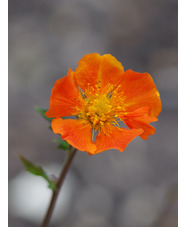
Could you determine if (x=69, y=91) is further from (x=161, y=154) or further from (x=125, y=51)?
(x=125, y=51)

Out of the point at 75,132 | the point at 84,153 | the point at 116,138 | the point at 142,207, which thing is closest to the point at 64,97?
the point at 75,132

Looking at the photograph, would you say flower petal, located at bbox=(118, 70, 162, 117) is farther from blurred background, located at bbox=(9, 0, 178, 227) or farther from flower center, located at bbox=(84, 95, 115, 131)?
blurred background, located at bbox=(9, 0, 178, 227)

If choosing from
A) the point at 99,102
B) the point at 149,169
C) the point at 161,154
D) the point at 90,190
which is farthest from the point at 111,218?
the point at 99,102

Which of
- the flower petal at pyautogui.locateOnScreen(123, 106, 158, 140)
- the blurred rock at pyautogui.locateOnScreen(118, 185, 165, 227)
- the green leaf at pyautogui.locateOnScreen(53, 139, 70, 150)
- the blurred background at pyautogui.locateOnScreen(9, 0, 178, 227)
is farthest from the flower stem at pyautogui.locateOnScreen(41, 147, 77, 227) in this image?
the blurred rock at pyautogui.locateOnScreen(118, 185, 165, 227)

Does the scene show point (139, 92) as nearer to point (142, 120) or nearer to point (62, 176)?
point (142, 120)

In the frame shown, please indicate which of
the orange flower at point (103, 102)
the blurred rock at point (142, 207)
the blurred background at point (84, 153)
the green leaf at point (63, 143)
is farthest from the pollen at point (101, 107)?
the blurred rock at point (142, 207)

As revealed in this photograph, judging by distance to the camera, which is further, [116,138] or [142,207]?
[142,207]
